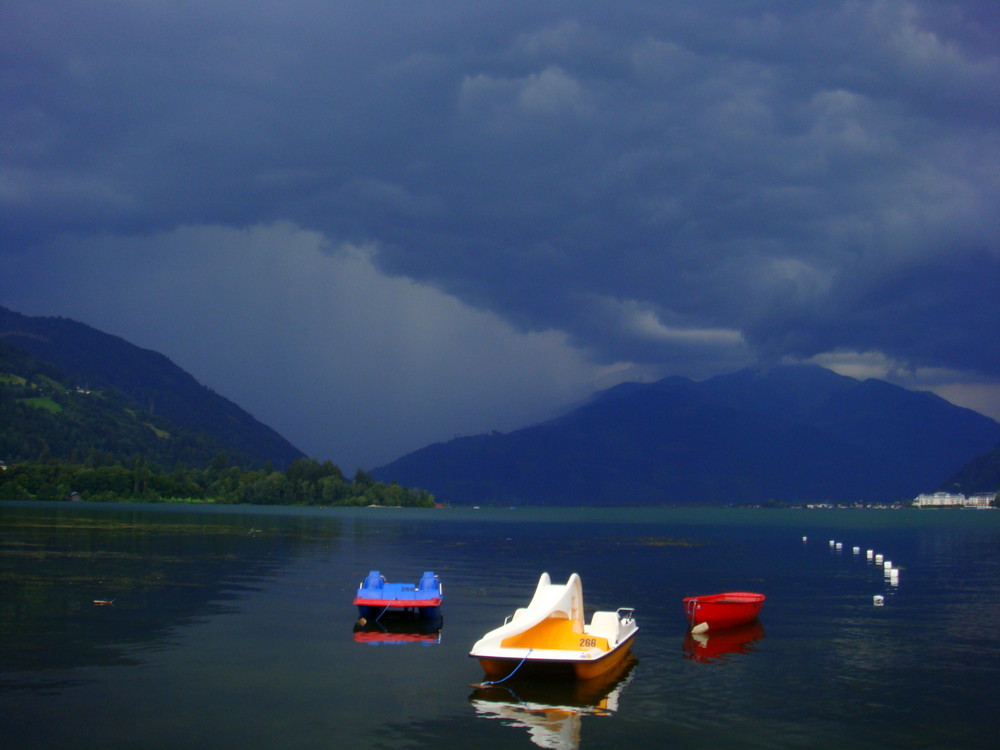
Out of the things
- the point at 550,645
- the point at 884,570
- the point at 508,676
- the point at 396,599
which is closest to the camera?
the point at 508,676

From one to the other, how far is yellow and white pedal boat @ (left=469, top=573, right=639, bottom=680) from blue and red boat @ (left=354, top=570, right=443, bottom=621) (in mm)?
14581

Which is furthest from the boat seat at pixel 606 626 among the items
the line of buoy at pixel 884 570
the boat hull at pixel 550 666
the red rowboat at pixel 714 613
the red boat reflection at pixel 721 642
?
the line of buoy at pixel 884 570

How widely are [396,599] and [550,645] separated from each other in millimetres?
17593

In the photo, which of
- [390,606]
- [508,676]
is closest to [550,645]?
[508,676]

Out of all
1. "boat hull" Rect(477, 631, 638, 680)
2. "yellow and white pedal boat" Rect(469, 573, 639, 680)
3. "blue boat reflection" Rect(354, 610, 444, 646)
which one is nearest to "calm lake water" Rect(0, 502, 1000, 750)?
"blue boat reflection" Rect(354, 610, 444, 646)

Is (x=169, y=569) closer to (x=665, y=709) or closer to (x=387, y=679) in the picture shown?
(x=387, y=679)

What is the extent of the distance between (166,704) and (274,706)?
139 inches

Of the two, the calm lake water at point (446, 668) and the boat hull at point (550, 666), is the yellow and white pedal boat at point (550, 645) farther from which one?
the calm lake water at point (446, 668)

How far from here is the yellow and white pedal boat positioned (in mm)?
31031

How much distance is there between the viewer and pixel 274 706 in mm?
28797

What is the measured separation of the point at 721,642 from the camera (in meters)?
43.7

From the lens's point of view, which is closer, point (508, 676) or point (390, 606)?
point (508, 676)

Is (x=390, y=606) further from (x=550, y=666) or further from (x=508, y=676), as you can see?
(x=508, y=676)

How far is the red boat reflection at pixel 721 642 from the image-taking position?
1593 inches
